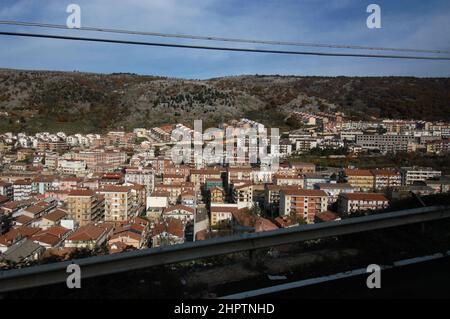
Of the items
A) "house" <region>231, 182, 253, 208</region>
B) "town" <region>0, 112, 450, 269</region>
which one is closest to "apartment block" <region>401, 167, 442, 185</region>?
"town" <region>0, 112, 450, 269</region>

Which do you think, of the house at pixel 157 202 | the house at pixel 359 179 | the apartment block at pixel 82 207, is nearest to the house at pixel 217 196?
the house at pixel 157 202

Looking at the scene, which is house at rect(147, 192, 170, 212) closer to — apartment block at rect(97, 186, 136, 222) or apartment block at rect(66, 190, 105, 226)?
apartment block at rect(97, 186, 136, 222)

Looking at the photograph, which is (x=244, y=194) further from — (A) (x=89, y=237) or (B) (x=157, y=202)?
(A) (x=89, y=237)

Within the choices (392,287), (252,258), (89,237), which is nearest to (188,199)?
(89,237)
